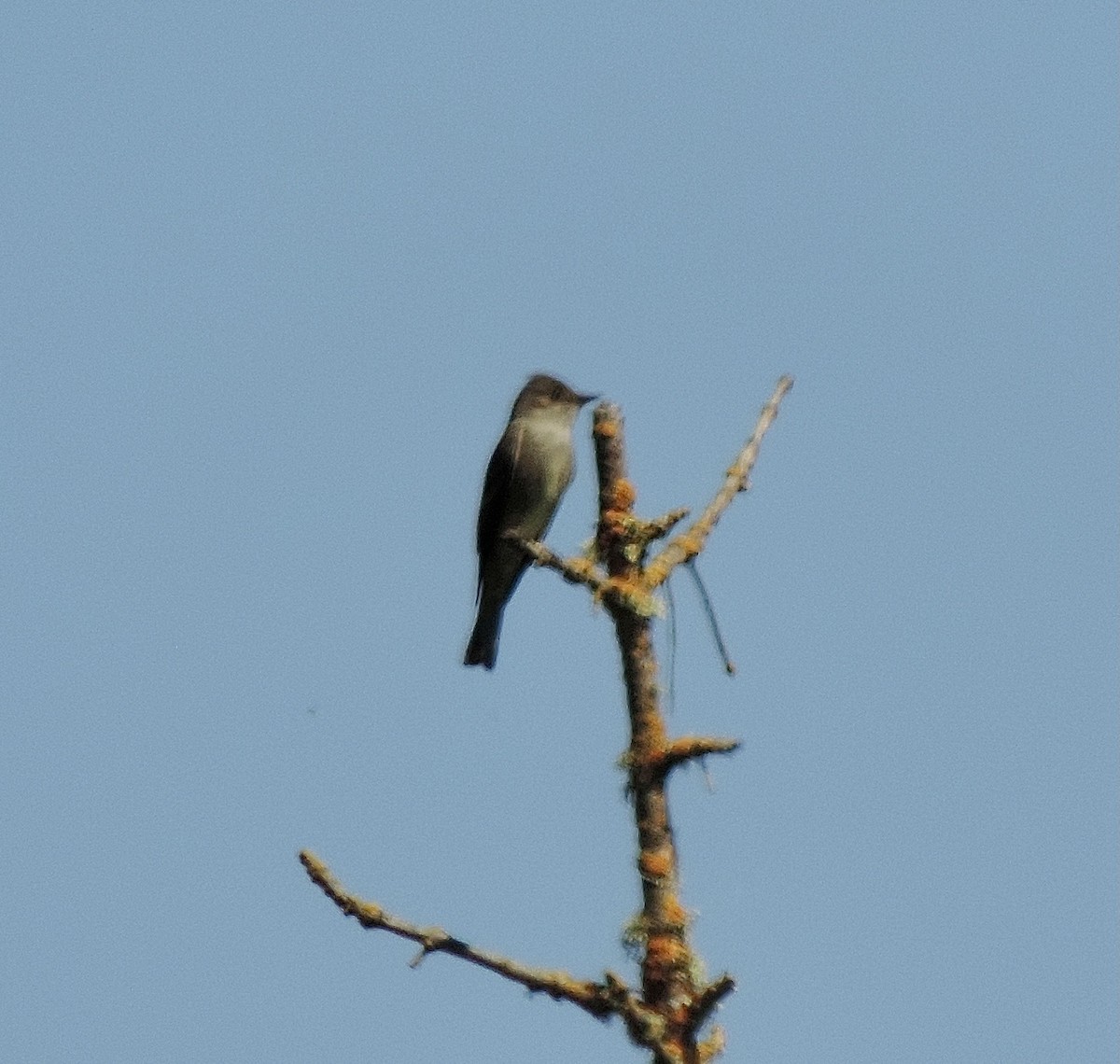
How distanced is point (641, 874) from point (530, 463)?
6.00 metres

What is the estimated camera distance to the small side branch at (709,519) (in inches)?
185

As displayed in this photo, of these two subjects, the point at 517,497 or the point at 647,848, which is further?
the point at 517,497

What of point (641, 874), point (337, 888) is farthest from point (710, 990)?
A: point (337, 888)

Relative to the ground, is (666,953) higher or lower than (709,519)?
lower

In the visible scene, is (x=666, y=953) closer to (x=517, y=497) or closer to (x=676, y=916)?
(x=676, y=916)

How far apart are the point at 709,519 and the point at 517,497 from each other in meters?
5.47

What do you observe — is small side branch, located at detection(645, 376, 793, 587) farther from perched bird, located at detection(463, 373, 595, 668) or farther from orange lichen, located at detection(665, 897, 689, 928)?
perched bird, located at detection(463, 373, 595, 668)

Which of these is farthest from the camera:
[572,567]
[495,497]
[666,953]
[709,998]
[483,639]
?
[495,497]

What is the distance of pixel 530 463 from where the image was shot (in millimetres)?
10094

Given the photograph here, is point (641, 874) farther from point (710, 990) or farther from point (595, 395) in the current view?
point (595, 395)

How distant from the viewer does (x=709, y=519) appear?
4.70m

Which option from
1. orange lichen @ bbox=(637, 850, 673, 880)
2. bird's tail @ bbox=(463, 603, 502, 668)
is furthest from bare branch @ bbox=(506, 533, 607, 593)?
bird's tail @ bbox=(463, 603, 502, 668)

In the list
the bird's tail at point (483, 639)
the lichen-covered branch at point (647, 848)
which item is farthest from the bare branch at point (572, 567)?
the bird's tail at point (483, 639)

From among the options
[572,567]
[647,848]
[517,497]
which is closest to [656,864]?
[647,848]
